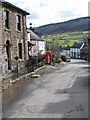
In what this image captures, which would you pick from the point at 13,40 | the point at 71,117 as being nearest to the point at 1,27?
the point at 13,40

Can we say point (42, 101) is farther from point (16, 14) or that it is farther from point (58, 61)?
point (58, 61)

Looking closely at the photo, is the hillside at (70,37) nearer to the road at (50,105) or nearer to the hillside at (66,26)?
the hillside at (66,26)

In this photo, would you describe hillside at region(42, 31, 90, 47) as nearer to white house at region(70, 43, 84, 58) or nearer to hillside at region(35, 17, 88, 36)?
hillside at region(35, 17, 88, 36)

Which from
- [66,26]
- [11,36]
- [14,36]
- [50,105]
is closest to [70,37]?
[66,26]

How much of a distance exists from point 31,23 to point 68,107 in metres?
34.8

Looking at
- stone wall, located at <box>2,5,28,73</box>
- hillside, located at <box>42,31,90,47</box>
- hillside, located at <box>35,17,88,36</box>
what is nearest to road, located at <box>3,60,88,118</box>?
stone wall, located at <box>2,5,28,73</box>

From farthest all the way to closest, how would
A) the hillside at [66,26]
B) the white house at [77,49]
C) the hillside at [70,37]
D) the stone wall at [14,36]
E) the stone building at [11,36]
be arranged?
the hillside at [70,37]
the hillside at [66,26]
the white house at [77,49]
the stone wall at [14,36]
the stone building at [11,36]

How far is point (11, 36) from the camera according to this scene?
16656mm

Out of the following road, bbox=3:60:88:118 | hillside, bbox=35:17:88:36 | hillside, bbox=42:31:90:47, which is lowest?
road, bbox=3:60:88:118

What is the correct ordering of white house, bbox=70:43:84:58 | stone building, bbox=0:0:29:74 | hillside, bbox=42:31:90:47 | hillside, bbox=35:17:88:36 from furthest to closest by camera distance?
1. hillside, bbox=42:31:90:47
2. hillside, bbox=35:17:88:36
3. white house, bbox=70:43:84:58
4. stone building, bbox=0:0:29:74

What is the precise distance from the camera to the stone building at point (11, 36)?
595 inches

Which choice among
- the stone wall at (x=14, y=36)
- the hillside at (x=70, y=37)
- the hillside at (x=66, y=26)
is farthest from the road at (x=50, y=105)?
the hillside at (x=70, y=37)

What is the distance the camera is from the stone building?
15.1 m

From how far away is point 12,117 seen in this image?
24.0 feet
